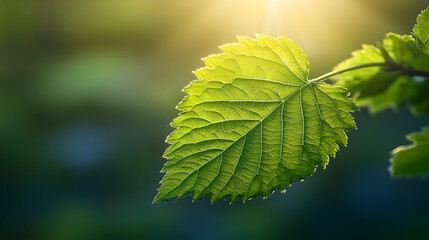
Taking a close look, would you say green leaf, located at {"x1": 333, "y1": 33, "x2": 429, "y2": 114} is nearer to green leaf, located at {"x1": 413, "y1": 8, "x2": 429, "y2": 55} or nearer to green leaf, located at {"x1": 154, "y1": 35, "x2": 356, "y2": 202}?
green leaf, located at {"x1": 413, "y1": 8, "x2": 429, "y2": 55}

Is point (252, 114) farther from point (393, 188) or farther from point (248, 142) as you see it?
point (393, 188)

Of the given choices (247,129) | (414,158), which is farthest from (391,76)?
(247,129)

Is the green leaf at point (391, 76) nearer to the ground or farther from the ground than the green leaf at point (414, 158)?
farther from the ground

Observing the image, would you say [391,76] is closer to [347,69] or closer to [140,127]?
[347,69]

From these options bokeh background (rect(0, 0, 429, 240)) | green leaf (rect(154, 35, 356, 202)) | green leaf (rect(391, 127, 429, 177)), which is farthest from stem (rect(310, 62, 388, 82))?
bokeh background (rect(0, 0, 429, 240))

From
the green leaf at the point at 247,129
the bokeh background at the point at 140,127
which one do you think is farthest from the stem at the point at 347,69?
the bokeh background at the point at 140,127

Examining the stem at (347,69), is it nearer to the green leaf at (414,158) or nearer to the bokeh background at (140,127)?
the green leaf at (414,158)
